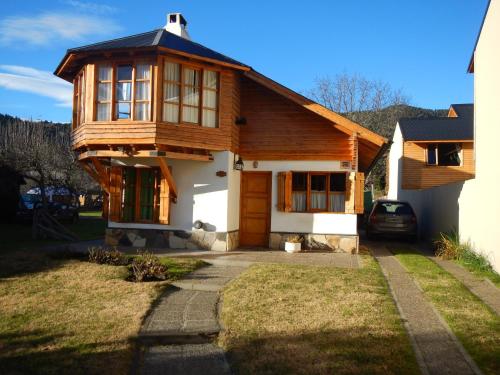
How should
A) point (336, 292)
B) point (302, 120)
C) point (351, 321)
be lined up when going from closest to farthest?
point (351, 321) → point (336, 292) → point (302, 120)

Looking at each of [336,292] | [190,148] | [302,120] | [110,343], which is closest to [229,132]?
[190,148]

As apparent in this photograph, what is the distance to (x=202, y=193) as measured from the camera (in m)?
12.6

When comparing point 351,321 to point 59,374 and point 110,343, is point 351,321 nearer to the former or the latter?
point 110,343

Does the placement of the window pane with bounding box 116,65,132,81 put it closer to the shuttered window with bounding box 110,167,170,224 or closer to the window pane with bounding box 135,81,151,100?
the window pane with bounding box 135,81,151,100

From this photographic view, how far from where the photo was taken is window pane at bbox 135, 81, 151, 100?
11453 millimetres

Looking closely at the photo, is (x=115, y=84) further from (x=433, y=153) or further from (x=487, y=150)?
(x=433, y=153)

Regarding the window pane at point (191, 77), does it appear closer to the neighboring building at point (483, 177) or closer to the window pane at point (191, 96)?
the window pane at point (191, 96)

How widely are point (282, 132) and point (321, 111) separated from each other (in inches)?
57.5

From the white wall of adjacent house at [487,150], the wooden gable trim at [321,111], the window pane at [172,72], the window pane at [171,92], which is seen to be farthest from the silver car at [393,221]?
the window pane at [172,72]

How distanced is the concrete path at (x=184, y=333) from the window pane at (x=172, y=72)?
5.85 meters

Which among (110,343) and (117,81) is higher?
(117,81)

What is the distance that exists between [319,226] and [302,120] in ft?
10.2

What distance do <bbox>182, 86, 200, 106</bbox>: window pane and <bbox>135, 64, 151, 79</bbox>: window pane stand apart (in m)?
1.03

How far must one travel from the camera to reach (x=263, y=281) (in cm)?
798
